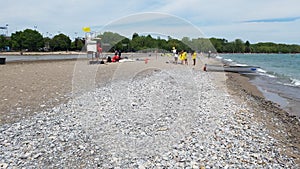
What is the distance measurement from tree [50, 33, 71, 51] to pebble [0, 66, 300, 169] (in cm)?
11857

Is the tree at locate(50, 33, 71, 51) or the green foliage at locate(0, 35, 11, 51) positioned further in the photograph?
the tree at locate(50, 33, 71, 51)

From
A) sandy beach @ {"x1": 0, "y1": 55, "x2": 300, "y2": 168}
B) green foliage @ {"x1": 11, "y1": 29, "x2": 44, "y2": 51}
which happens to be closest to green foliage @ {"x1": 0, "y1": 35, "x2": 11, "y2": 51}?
green foliage @ {"x1": 11, "y1": 29, "x2": 44, "y2": 51}

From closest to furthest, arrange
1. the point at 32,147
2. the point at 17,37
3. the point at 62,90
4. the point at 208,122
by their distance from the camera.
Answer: the point at 32,147 → the point at 208,122 → the point at 62,90 → the point at 17,37

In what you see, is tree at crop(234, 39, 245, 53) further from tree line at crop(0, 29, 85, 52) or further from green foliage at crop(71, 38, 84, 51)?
tree line at crop(0, 29, 85, 52)

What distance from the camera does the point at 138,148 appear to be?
19.7 feet

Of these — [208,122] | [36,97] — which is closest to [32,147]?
[208,122]

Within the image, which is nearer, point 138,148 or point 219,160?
point 219,160

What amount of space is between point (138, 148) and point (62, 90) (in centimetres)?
856

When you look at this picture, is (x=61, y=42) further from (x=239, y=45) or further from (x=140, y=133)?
(x=140, y=133)

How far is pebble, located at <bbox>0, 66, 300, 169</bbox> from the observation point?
5.36m

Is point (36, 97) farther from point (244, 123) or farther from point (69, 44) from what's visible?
point (69, 44)

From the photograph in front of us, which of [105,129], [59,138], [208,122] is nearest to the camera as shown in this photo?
[59,138]

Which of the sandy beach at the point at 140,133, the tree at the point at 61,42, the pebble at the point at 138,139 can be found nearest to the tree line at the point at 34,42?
the tree at the point at 61,42

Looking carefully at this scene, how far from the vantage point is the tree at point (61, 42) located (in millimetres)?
120938
